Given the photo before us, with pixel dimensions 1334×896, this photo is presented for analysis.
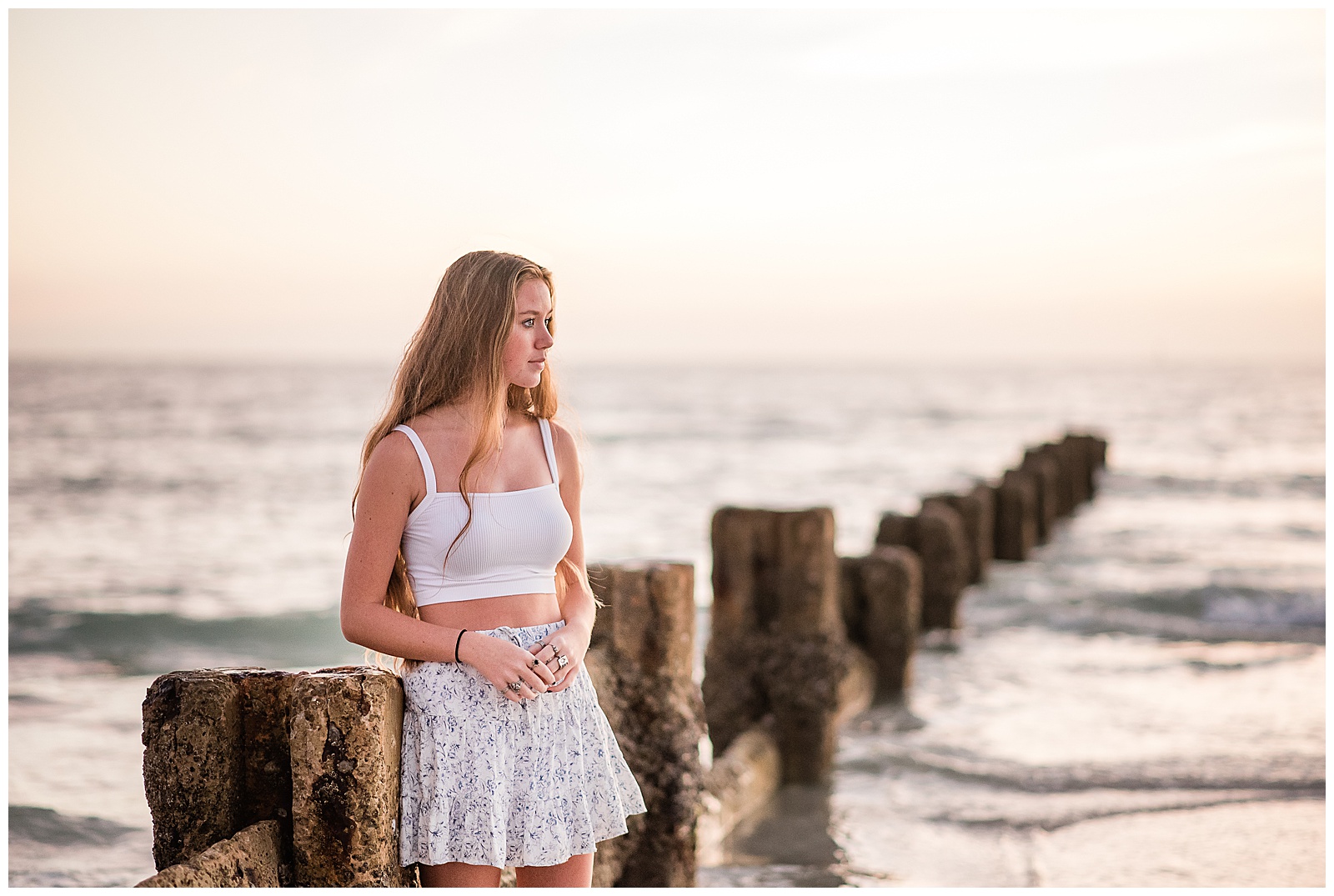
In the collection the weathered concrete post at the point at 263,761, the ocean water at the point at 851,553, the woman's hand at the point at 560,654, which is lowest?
the ocean water at the point at 851,553

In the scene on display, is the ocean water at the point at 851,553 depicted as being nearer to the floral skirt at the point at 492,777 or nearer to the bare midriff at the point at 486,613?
the bare midriff at the point at 486,613

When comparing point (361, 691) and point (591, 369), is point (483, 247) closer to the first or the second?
point (361, 691)

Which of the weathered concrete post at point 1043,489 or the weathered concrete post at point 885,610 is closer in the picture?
the weathered concrete post at point 885,610

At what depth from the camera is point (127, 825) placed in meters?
6.06

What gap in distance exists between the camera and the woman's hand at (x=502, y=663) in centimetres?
261

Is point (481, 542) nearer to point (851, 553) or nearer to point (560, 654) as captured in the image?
point (560, 654)

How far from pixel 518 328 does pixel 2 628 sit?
3.18 meters

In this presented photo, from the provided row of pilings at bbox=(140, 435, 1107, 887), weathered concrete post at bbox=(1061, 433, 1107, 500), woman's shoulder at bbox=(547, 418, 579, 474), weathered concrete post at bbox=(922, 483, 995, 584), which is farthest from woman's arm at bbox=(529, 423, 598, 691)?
weathered concrete post at bbox=(1061, 433, 1107, 500)

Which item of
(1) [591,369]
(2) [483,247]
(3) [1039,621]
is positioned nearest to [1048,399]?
(1) [591,369]

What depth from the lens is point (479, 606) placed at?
275 centimetres

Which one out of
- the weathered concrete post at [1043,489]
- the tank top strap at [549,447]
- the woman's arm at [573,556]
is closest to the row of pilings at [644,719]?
the woman's arm at [573,556]

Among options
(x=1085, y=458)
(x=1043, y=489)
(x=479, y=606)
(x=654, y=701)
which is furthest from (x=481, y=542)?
(x=1085, y=458)

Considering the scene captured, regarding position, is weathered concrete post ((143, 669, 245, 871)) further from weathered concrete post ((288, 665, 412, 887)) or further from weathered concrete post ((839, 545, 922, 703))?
weathered concrete post ((839, 545, 922, 703))

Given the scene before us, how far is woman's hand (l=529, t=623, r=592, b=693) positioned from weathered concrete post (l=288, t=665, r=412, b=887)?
14.6 inches
